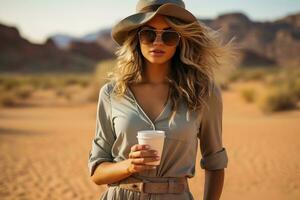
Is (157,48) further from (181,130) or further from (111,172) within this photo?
(111,172)

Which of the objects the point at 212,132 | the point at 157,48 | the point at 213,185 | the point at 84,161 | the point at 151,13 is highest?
the point at 151,13

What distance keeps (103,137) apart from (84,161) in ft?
26.1

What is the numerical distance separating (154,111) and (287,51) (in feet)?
309

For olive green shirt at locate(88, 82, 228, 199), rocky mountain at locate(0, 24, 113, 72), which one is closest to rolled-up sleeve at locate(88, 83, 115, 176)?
olive green shirt at locate(88, 82, 228, 199)

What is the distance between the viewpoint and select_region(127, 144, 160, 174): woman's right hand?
6.31 ft

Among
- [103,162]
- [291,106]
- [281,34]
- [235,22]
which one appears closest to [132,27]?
[103,162]

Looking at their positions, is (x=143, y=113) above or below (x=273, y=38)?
below

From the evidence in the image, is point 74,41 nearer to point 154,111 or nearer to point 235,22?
point 235,22

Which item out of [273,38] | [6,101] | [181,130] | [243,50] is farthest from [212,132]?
[273,38]

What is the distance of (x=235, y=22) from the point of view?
327 ft

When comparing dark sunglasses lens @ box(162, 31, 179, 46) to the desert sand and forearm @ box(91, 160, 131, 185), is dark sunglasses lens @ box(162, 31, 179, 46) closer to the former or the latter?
forearm @ box(91, 160, 131, 185)

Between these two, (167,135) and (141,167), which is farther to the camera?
(167,135)

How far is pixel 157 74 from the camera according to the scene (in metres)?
2.44

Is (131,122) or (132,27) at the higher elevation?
(132,27)
